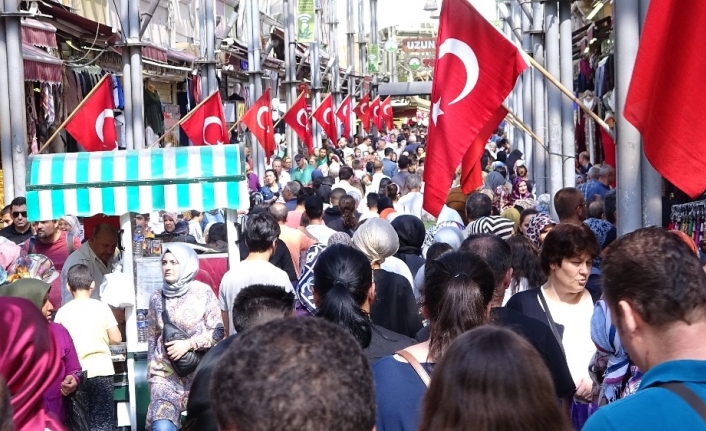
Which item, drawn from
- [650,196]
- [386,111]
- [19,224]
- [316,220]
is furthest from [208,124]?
[386,111]

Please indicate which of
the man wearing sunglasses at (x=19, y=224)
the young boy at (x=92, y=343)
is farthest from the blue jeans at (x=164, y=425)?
the man wearing sunglasses at (x=19, y=224)

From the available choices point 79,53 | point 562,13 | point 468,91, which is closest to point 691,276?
point 468,91

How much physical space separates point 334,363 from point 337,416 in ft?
0.37

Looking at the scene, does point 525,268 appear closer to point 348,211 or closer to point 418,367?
point 418,367

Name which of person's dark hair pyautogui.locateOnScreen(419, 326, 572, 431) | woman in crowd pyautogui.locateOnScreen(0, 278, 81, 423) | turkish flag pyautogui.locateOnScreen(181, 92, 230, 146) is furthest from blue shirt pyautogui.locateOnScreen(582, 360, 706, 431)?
turkish flag pyautogui.locateOnScreen(181, 92, 230, 146)

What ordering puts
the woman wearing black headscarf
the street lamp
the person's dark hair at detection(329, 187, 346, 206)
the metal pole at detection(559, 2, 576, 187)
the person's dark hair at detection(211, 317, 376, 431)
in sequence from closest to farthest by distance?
the person's dark hair at detection(211, 317, 376, 431), the woman wearing black headscarf, the person's dark hair at detection(329, 187, 346, 206), the metal pole at detection(559, 2, 576, 187), the street lamp

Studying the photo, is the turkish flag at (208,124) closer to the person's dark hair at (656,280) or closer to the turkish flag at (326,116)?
the turkish flag at (326,116)

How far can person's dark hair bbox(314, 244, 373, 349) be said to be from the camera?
16.7 ft

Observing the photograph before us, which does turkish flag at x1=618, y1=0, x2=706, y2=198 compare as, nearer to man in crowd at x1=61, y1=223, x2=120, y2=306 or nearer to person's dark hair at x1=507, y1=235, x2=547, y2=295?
person's dark hair at x1=507, y1=235, x2=547, y2=295

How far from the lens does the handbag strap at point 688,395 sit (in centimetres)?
278

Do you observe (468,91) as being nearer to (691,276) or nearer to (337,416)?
(691,276)

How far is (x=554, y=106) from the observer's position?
15.0 m

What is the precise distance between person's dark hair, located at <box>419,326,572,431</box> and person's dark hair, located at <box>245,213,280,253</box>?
4.67 m

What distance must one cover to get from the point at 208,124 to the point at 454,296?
15249mm
